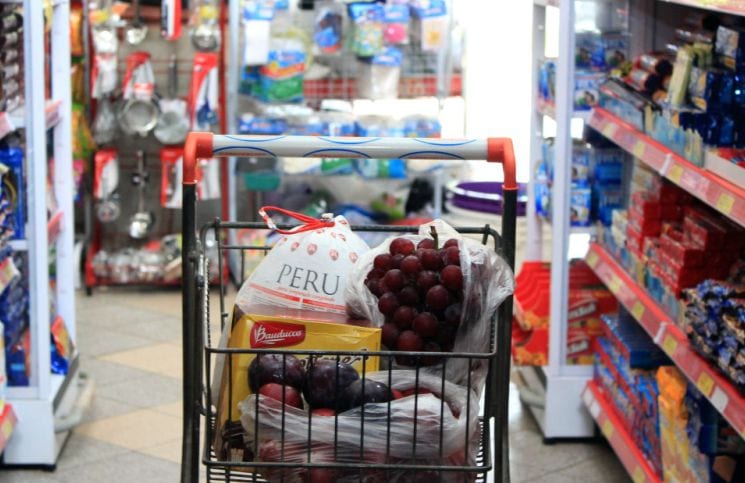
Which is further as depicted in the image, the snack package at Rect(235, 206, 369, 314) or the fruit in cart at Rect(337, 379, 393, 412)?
the snack package at Rect(235, 206, 369, 314)

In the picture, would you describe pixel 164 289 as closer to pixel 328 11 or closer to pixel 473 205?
pixel 328 11

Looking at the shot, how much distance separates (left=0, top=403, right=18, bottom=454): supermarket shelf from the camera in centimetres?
337

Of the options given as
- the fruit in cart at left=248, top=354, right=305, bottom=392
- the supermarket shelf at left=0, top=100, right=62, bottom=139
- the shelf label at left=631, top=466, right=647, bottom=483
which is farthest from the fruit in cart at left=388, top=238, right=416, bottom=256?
the supermarket shelf at left=0, top=100, right=62, bottom=139

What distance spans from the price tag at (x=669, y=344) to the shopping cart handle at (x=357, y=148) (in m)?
1.22

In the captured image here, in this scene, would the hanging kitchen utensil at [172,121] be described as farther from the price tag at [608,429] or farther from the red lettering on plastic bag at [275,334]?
the red lettering on plastic bag at [275,334]

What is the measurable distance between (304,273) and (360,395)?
23 cm

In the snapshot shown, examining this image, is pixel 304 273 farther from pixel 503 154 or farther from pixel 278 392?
pixel 503 154

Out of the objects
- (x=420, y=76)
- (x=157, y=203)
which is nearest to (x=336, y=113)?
(x=420, y=76)

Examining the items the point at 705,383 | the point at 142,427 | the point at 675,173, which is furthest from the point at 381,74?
the point at 705,383

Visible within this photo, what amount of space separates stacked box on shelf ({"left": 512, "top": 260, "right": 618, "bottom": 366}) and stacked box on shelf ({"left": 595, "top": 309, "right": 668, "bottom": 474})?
0.11m

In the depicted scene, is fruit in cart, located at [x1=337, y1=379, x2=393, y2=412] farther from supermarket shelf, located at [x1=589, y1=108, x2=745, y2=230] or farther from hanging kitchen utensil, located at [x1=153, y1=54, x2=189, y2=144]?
hanging kitchen utensil, located at [x1=153, y1=54, x2=189, y2=144]

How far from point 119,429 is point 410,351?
256cm

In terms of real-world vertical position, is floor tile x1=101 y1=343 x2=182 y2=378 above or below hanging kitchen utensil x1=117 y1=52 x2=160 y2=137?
below

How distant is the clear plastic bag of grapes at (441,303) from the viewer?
5.67 ft
